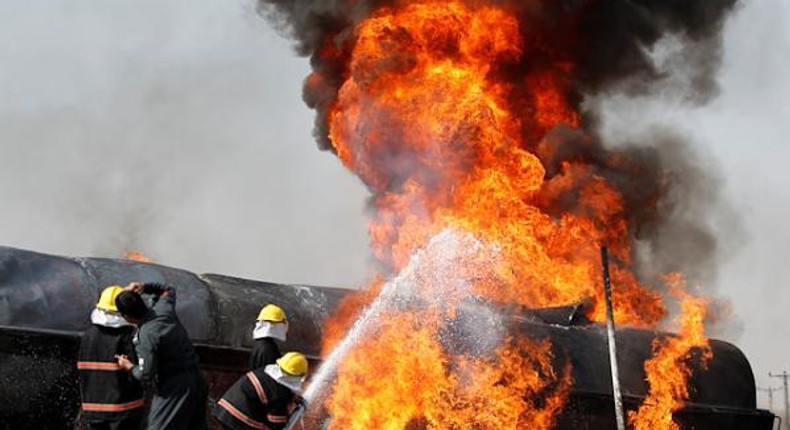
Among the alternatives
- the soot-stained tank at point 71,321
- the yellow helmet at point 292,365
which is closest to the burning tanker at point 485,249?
the soot-stained tank at point 71,321

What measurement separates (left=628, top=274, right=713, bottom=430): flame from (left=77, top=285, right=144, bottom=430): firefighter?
6558 mm

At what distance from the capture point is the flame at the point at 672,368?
1095 cm

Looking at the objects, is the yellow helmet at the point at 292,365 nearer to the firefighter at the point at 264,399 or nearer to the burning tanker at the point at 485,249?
the firefighter at the point at 264,399

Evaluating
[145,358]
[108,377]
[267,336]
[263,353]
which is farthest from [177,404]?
[267,336]

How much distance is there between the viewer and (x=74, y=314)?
24.4 feet

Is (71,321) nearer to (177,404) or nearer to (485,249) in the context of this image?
(177,404)

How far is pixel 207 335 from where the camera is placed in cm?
820

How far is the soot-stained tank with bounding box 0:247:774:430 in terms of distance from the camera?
7070mm

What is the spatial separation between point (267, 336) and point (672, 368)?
20.9 feet

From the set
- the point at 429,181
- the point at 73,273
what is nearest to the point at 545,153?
the point at 429,181

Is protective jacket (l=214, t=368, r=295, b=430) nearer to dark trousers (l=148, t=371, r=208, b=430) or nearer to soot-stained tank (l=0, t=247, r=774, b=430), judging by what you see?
dark trousers (l=148, t=371, r=208, b=430)

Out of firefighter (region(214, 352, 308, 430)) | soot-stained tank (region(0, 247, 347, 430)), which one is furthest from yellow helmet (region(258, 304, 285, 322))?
firefighter (region(214, 352, 308, 430))

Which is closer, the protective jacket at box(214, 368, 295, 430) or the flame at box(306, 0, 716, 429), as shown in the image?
the protective jacket at box(214, 368, 295, 430)

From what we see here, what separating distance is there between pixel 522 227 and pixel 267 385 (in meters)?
8.21
